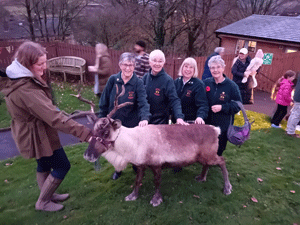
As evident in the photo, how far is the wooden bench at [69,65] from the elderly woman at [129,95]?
911 cm

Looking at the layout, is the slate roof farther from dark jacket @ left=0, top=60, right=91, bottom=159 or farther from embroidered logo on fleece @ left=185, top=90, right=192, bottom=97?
dark jacket @ left=0, top=60, right=91, bottom=159

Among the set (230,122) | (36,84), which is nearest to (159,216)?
(230,122)

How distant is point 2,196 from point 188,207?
3.34 m

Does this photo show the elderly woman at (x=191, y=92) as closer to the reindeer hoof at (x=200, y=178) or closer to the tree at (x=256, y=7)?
the reindeer hoof at (x=200, y=178)

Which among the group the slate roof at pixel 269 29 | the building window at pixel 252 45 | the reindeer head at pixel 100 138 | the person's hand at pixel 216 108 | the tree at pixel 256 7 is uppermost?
the tree at pixel 256 7

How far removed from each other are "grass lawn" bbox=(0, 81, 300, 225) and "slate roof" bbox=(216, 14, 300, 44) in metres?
11.8

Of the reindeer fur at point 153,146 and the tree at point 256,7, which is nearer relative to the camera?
the reindeer fur at point 153,146

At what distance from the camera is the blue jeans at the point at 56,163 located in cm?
304

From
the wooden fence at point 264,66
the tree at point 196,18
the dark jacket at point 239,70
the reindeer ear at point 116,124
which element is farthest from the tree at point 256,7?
the reindeer ear at point 116,124

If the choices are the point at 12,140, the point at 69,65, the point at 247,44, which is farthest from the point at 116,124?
the point at 247,44

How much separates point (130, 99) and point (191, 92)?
115cm

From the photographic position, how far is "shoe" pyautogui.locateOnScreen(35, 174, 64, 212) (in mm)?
3143

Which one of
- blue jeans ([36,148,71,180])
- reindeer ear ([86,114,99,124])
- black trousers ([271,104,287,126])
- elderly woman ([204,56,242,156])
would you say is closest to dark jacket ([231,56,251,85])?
black trousers ([271,104,287,126])

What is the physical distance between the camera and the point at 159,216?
11.1 ft
